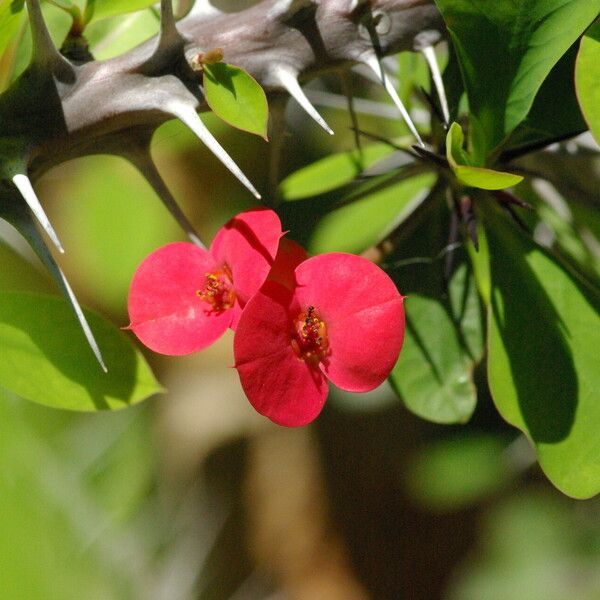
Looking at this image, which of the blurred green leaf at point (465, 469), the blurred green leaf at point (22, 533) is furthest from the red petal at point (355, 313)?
the blurred green leaf at point (465, 469)

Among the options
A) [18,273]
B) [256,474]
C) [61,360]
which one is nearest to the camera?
[61,360]

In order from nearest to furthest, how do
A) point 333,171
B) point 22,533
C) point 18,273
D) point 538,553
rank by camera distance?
point 22,533, point 18,273, point 333,171, point 538,553

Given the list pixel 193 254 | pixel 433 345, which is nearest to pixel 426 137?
pixel 433 345

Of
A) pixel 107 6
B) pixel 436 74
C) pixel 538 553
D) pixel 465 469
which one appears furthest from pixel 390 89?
pixel 538 553

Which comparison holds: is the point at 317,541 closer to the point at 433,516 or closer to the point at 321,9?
the point at 433,516

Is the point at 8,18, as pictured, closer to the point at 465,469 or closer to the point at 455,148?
the point at 455,148

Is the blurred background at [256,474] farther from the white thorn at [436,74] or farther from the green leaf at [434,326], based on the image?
the white thorn at [436,74]
